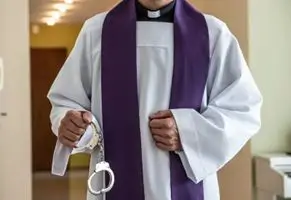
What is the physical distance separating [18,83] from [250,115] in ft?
8.35

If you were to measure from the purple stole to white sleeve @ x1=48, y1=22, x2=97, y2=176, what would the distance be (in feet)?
0.16

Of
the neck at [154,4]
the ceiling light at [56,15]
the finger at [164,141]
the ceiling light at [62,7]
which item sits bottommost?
the finger at [164,141]

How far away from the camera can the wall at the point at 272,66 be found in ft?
10.1

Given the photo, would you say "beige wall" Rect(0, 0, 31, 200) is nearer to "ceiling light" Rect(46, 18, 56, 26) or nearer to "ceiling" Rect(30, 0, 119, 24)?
"ceiling" Rect(30, 0, 119, 24)

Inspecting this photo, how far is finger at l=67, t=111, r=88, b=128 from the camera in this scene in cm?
109

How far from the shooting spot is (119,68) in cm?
119

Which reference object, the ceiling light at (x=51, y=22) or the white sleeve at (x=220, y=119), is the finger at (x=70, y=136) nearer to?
the white sleeve at (x=220, y=119)

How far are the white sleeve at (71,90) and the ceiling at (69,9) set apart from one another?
3.65m

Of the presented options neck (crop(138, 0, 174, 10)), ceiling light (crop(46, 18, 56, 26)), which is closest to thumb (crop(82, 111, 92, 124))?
neck (crop(138, 0, 174, 10))

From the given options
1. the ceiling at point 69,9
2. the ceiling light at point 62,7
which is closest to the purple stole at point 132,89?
the ceiling at point 69,9

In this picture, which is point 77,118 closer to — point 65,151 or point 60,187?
point 65,151

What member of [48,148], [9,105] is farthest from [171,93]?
[48,148]

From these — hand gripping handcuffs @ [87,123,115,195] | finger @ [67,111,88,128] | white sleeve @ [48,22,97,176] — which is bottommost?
hand gripping handcuffs @ [87,123,115,195]

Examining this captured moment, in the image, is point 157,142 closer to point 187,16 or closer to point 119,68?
point 119,68
